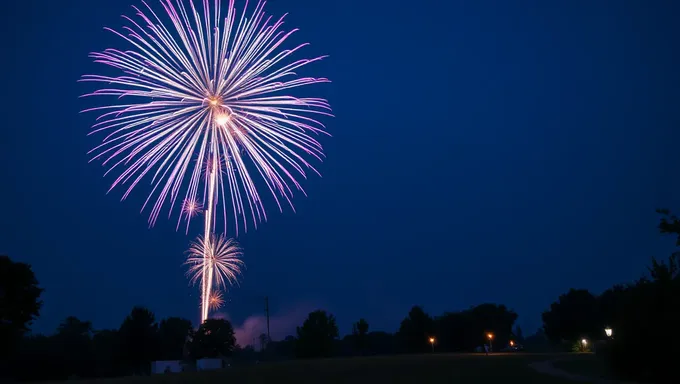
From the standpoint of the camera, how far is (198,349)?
75438mm

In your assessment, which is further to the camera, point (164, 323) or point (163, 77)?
point (164, 323)

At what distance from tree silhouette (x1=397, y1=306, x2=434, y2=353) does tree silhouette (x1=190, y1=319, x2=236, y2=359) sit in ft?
121

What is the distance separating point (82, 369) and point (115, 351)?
14.2 feet
